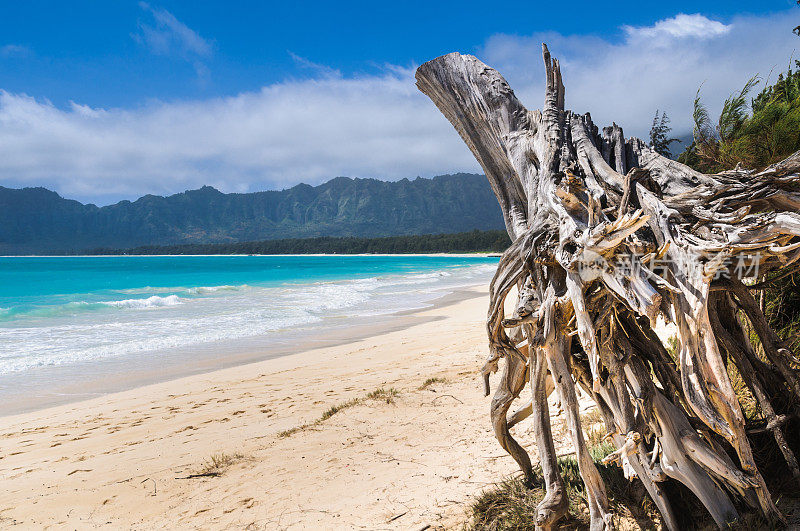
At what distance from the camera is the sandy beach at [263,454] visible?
3543mm

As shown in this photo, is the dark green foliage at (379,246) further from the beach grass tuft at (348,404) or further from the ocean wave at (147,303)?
the beach grass tuft at (348,404)

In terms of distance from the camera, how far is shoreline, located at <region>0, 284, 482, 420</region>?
7.24m

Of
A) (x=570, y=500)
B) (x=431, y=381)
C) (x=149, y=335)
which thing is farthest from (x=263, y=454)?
(x=149, y=335)

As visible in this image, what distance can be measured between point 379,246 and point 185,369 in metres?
126

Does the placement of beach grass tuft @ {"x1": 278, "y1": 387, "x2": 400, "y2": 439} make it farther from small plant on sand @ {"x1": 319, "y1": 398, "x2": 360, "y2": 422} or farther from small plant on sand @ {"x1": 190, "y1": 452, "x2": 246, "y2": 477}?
small plant on sand @ {"x1": 190, "y1": 452, "x2": 246, "y2": 477}

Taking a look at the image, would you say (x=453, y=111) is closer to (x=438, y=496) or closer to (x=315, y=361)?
(x=438, y=496)

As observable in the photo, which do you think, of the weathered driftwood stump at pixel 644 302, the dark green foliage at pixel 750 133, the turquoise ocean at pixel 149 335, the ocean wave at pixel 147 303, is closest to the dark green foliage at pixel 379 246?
the ocean wave at pixel 147 303

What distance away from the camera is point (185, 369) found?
8961 millimetres

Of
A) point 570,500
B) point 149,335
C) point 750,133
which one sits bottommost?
point 149,335

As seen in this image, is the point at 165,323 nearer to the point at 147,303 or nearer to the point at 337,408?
the point at 147,303

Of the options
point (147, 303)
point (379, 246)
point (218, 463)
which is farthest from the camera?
point (379, 246)

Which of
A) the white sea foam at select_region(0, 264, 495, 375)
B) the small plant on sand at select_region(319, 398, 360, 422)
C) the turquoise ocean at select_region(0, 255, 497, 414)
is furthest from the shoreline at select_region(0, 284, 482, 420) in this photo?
the small plant on sand at select_region(319, 398, 360, 422)

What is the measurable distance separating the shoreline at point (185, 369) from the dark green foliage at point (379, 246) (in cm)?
8921

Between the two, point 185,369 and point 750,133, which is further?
point 185,369
